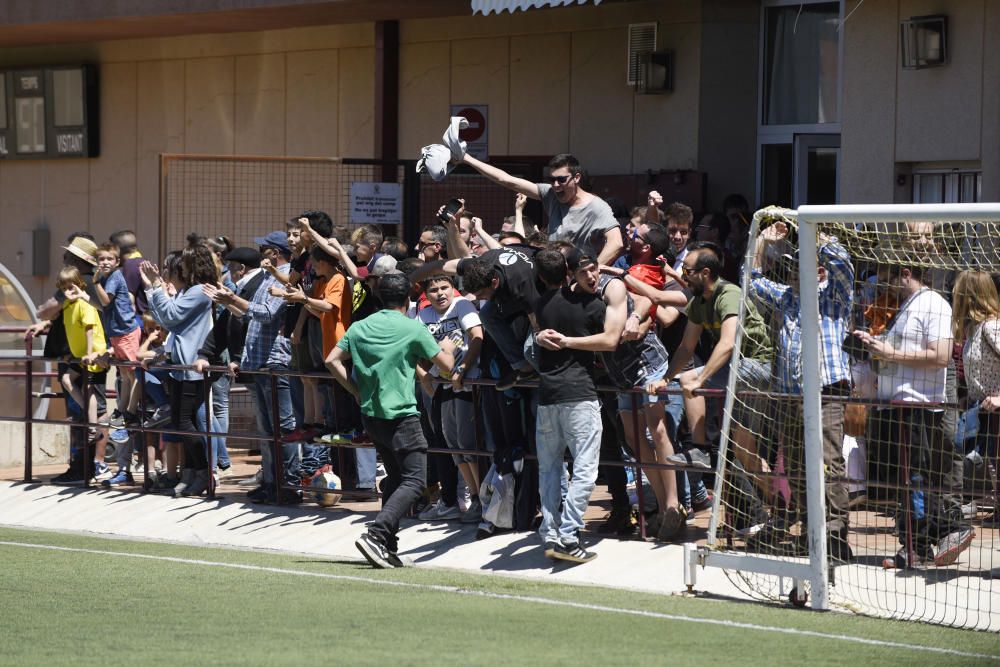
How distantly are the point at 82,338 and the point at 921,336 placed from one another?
8.31 meters

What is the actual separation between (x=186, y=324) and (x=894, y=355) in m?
6.53

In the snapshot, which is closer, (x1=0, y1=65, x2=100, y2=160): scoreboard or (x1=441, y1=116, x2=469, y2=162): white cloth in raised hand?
(x1=441, y1=116, x2=469, y2=162): white cloth in raised hand

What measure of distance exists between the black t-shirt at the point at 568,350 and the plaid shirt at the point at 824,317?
1.11 meters

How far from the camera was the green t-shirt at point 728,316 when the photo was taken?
9648mm

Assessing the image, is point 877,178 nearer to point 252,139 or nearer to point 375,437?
point 375,437

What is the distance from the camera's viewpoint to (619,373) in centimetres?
1056

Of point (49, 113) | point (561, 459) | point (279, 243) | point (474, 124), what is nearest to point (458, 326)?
point (561, 459)

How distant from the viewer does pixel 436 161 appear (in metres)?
11.1

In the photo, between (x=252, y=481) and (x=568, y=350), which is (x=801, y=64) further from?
(x=568, y=350)

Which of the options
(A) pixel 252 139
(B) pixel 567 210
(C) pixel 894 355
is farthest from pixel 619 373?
(A) pixel 252 139

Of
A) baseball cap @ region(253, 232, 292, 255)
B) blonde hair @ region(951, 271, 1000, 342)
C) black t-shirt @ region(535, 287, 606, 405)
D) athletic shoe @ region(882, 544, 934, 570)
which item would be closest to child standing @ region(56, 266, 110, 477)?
baseball cap @ region(253, 232, 292, 255)

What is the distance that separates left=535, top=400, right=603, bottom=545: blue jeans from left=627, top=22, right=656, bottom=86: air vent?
7.55 meters

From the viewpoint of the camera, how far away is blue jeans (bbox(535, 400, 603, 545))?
1001 centimetres

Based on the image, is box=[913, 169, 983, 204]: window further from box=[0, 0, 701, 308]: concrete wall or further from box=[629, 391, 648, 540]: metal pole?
box=[629, 391, 648, 540]: metal pole
